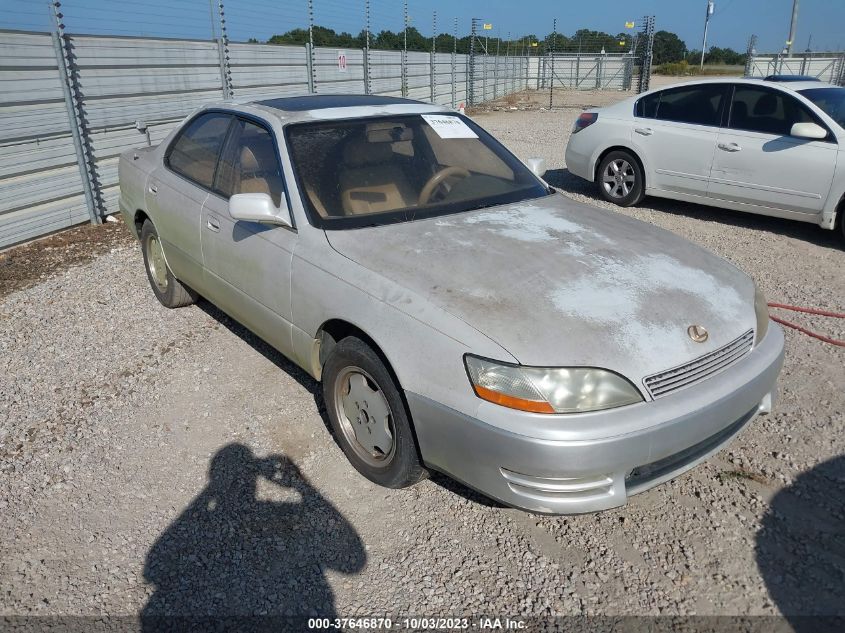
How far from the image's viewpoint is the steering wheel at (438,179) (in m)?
3.63

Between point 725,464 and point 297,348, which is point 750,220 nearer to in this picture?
point 725,464

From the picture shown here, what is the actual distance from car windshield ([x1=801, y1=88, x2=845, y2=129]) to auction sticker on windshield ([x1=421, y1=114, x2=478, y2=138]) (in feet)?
14.8

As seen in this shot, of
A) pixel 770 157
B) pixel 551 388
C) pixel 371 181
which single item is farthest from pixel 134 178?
pixel 770 157

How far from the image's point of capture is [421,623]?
7.98 feet

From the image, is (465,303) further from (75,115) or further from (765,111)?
(75,115)

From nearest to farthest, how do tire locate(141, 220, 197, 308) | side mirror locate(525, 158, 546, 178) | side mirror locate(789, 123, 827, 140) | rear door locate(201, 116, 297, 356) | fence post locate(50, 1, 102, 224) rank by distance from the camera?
rear door locate(201, 116, 297, 356)
side mirror locate(525, 158, 546, 178)
tire locate(141, 220, 197, 308)
side mirror locate(789, 123, 827, 140)
fence post locate(50, 1, 102, 224)

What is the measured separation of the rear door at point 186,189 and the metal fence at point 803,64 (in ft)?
86.6

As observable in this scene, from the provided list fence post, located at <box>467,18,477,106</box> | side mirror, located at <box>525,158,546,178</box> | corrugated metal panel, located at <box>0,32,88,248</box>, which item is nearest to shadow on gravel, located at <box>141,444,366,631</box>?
side mirror, located at <box>525,158,546,178</box>

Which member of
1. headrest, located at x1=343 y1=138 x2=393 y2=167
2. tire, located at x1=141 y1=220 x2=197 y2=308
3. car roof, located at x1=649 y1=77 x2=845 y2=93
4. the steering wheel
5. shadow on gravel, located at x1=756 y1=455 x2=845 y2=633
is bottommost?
shadow on gravel, located at x1=756 y1=455 x2=845 y2=633

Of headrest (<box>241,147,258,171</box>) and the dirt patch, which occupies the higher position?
headrest (<box>241,147,258,171</box>)

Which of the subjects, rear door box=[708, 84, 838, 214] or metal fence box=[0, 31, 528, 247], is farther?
metal fence box=[0, 31, 528, 247]

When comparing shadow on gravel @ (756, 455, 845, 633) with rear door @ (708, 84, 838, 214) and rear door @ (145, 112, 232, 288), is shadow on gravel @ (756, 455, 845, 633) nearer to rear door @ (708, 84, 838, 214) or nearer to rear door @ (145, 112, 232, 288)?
rear door @ (145, 112, 232, 288)

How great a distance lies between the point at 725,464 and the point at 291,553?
2.12 m

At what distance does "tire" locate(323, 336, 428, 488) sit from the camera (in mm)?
2792
